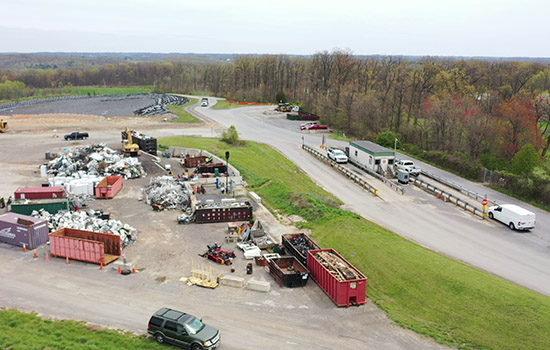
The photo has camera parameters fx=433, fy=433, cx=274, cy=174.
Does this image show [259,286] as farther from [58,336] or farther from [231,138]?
[231,138]

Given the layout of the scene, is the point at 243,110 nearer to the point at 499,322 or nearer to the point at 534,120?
the point at 534,120

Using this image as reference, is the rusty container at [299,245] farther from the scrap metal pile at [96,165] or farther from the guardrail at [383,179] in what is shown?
the scrap metal pile at [96,165]

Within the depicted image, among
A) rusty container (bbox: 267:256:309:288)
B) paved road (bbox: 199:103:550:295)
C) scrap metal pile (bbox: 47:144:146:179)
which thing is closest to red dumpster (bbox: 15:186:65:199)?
scrap metal pile (bbox: 47:144:146:179)

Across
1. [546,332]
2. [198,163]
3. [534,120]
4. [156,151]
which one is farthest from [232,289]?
[534,120]

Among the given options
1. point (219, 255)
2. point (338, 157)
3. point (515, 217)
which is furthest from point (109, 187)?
point (515, 217)

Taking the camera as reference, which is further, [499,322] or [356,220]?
[356,220]
